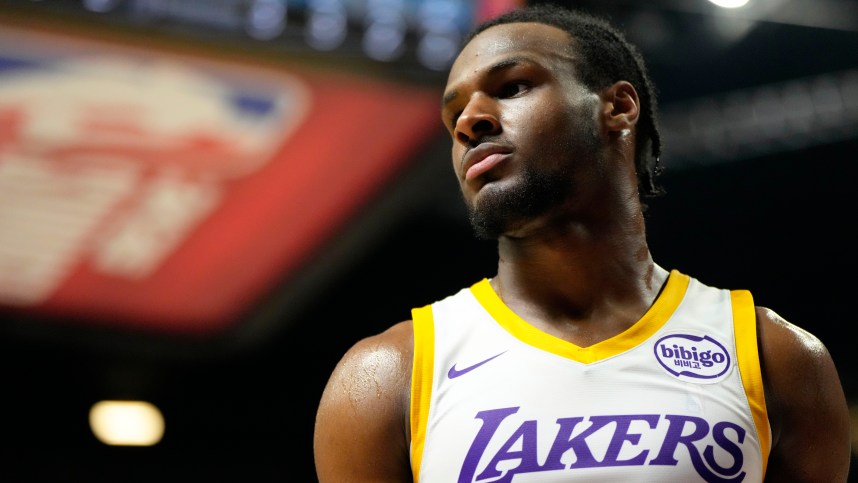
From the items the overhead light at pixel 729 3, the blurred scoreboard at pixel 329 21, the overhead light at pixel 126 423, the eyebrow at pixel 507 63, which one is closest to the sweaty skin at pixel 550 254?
the eyebrow at pixel 507 63

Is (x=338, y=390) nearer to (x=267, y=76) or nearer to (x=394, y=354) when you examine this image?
(x=394, y=354)

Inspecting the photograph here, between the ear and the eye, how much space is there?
0.21 metres

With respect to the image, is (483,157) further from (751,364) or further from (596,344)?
(751,364)

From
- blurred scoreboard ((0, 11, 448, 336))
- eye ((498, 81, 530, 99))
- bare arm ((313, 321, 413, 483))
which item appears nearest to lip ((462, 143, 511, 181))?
eye ((498, 81, 530, 99))

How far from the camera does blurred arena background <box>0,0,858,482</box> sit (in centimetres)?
462

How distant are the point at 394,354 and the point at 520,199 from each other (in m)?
0.39

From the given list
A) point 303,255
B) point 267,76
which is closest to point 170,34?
point 267,76

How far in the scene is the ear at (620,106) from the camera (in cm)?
214

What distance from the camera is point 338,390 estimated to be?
1.88 metres

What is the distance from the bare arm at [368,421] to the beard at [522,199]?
30cm

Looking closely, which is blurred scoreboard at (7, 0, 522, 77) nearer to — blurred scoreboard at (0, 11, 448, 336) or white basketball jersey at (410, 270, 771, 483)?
blurred scoreboard at (0, 11, 448, 336)

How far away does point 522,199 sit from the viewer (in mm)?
1949

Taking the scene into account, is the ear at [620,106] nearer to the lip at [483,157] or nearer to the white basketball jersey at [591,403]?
the lip at [483,157]

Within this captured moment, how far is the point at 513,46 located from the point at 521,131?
8.3 inches
